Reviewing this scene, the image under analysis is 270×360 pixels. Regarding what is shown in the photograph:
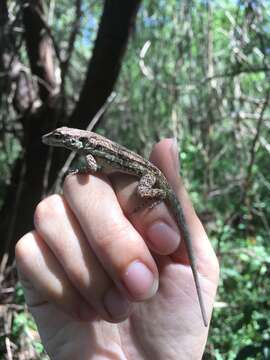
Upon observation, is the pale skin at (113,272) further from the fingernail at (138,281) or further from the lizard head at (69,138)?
the lizard head at (69,138)

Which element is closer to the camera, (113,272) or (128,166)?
(113,272)

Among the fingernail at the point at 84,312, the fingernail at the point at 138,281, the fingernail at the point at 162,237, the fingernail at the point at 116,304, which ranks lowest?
the fingernail at the point at 84,312

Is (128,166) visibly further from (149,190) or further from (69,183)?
(69,183)

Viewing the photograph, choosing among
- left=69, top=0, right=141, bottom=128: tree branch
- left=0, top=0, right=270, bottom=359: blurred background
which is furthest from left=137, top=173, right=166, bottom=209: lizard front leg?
left=69, top=0, right=141, bottom=128: tree branch

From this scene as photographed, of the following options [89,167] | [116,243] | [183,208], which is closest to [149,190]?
[183,208]

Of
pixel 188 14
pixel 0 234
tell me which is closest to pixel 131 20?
pixel 188 14

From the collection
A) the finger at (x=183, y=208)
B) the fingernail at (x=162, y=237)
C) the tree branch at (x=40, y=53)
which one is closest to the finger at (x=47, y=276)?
the fingernail at (x=162, y=237)
